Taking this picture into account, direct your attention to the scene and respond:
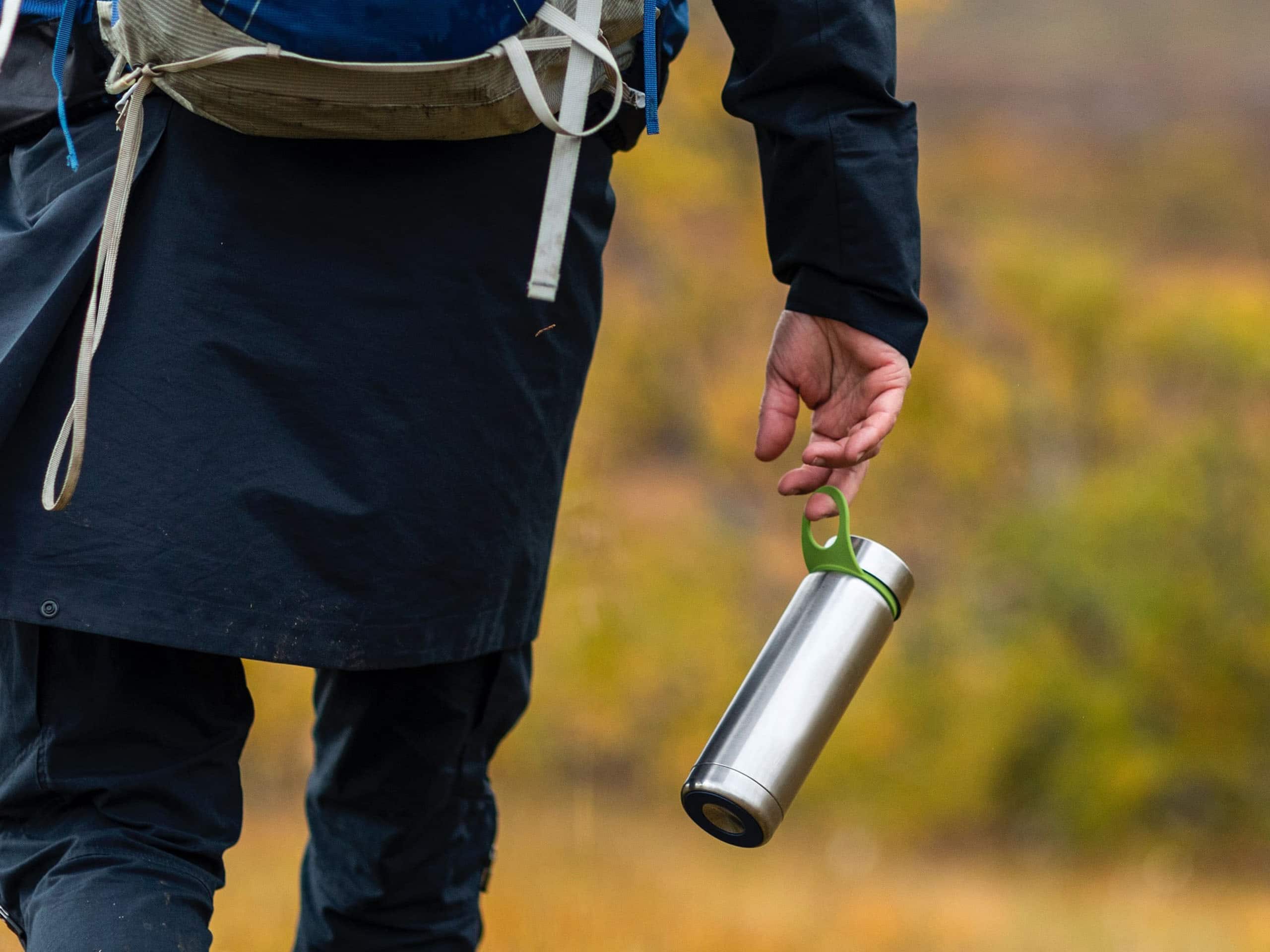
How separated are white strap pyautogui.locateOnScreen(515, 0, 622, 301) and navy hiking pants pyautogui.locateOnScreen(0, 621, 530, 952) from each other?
1.48ft

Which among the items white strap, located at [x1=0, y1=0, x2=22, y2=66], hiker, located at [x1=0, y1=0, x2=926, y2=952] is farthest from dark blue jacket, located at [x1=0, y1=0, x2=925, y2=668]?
white strap, located at [x1=0, y1=0, x2=22, y2=66]

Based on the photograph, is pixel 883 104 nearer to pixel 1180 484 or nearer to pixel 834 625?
pixel 834 625

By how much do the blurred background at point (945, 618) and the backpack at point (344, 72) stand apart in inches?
91.8

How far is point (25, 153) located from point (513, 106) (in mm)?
430

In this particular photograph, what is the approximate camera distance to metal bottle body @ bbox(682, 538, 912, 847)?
1292 millimetres

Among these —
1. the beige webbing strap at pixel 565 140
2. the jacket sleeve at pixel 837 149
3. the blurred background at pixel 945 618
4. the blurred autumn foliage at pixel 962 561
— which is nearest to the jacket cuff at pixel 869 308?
the jacket sleeve at pixel 837 149

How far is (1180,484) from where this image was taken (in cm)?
764

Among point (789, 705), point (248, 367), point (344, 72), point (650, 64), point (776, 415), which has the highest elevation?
point (650, 64)

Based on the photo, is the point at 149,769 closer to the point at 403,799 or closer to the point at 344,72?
the point at 403,799

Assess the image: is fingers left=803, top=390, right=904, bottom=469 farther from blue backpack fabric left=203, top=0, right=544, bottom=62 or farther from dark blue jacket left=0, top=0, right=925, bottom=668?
blue backpack fabric left=203, top=0, right=544, bottom=62

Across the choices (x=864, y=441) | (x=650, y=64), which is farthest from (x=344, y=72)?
(x=864, y=441)

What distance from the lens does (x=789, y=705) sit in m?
1.35

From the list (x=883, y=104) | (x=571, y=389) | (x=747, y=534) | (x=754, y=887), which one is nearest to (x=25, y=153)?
(x=571, y=389)

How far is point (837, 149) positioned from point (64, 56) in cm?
69
